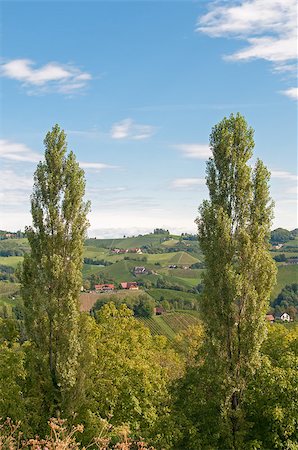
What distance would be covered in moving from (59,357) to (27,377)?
226 cm

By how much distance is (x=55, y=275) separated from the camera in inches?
843

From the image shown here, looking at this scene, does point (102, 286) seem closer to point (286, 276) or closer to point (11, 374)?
point (286, 276)

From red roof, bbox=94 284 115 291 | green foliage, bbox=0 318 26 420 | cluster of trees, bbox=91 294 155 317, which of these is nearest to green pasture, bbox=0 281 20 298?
red roof, bbox=94 284 115 291

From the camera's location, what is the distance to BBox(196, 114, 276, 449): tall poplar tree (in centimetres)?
1998

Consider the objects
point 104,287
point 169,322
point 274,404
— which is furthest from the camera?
point 104,287

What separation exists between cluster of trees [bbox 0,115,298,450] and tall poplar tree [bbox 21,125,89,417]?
0.05 meters

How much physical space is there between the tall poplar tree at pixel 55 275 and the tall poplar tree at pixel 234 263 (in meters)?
6.39

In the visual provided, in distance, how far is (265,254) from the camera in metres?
20.9

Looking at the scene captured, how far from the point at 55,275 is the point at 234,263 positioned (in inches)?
337

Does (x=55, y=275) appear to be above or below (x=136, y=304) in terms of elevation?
above

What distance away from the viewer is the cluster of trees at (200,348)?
19547mm

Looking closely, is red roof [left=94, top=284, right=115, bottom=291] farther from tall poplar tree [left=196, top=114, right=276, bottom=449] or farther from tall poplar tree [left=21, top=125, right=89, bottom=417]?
tall poplar tree [left=196, top=114, right=276, bottom=449]

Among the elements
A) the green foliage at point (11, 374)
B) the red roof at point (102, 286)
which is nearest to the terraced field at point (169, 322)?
the red roof at point (102, 286)

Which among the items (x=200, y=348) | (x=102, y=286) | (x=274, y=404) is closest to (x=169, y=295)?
(x=102, y=286)
